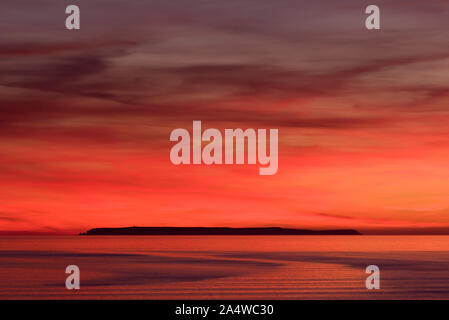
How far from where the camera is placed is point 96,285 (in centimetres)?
6100
